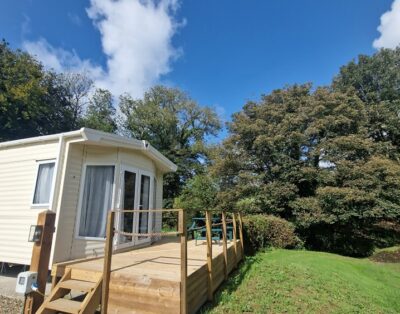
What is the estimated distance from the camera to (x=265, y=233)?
32.3 ft

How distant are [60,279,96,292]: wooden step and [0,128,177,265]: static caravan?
61.5 inches

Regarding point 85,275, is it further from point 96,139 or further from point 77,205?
point 96,139

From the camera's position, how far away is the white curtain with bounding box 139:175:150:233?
7508mm

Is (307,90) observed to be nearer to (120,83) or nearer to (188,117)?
(188,117)

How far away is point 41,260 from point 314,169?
12.8 m

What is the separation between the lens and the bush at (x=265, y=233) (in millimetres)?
9633

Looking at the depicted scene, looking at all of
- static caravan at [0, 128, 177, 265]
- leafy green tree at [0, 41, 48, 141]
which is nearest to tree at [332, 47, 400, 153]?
static caravan at [0, 128, 177, 265]

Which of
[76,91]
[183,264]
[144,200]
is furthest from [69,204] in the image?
[76,91]

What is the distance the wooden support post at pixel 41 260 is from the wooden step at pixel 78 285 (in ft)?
1.26

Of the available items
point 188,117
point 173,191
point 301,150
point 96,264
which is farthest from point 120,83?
point 96,264

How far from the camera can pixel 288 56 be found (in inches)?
565

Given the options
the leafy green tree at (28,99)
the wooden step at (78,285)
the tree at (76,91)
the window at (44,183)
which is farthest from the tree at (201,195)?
the tree at (76,91)

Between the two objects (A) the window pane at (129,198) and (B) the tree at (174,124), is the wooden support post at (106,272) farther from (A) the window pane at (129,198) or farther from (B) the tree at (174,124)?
(B) the tree at (174,124)

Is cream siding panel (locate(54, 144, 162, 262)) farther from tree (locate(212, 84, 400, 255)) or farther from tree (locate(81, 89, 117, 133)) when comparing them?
tree (locate(81, 89, 117, 133))
